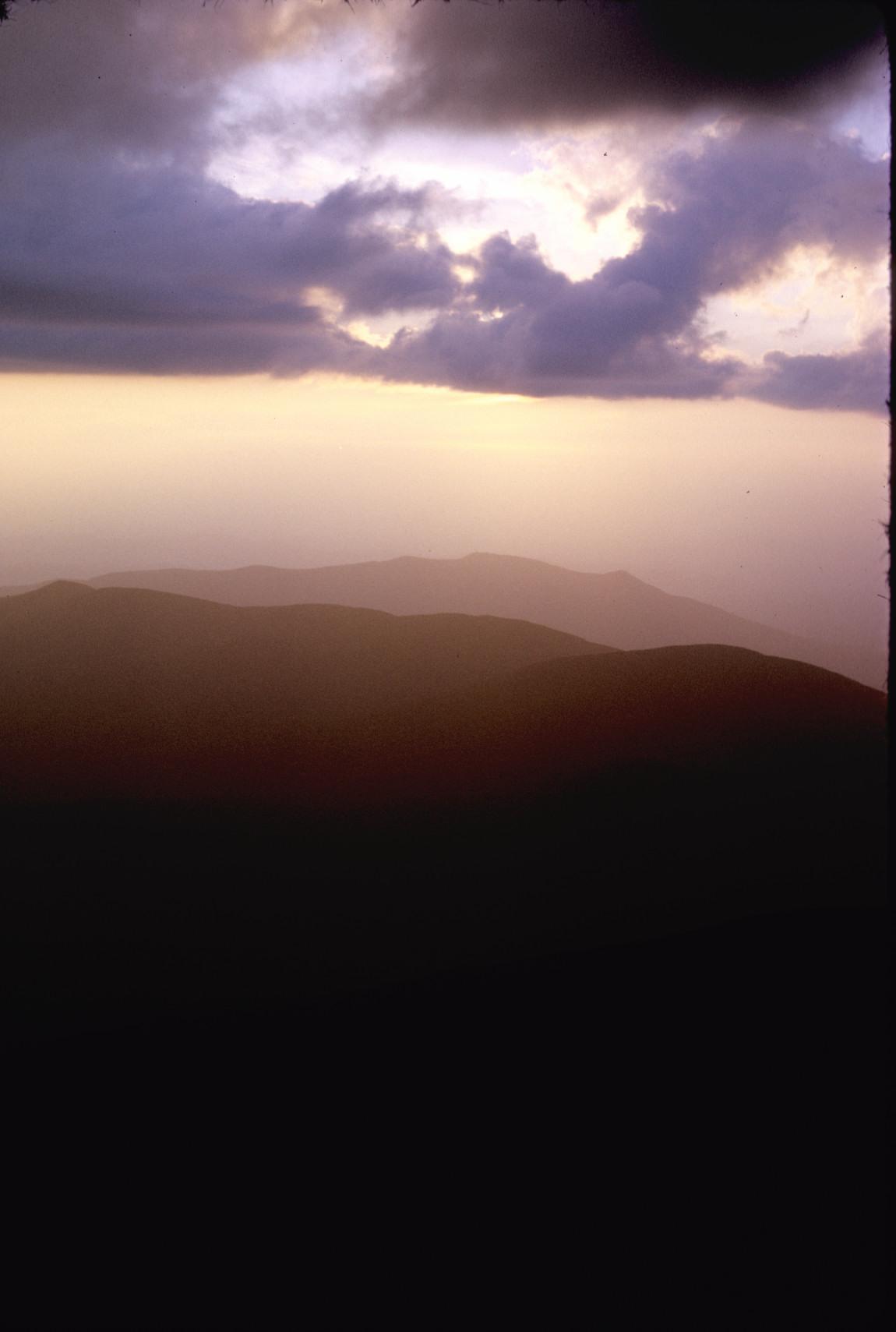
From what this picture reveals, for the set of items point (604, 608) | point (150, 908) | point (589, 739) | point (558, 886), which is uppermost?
point (604, 608)

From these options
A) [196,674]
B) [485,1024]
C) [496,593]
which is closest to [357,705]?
[196,674]

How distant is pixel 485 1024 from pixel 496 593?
121 meters

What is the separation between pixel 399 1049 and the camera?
8.62 m

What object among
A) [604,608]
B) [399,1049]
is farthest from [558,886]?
[604,608]

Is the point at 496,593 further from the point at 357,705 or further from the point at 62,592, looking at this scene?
the point at 357,705

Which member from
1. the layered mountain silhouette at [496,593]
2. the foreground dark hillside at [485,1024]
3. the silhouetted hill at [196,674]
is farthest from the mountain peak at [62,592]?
the layered mountain silhouette at [496,593]

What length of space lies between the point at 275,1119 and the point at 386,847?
10747 millimetres

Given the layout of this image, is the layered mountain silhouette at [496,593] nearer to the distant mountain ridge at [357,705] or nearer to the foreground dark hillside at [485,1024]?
the distant mountain ridge at [357,705]

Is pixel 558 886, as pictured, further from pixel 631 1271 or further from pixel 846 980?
pixel 631 1271

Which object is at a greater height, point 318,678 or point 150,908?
point 318,678

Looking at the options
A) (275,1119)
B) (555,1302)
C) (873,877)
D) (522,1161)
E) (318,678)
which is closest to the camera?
(555,1302)

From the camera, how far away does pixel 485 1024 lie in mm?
8758

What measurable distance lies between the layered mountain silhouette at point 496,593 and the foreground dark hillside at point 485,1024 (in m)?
87.2

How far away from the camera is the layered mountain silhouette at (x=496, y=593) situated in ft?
380
